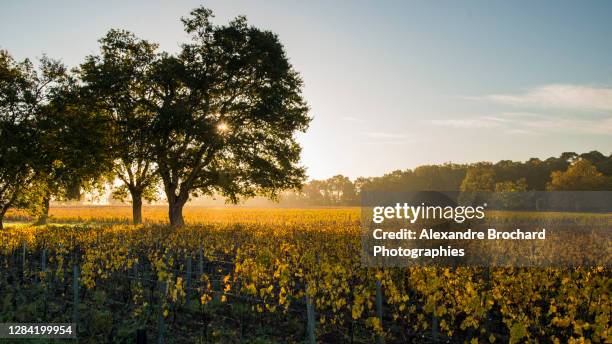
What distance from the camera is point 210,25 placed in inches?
1231

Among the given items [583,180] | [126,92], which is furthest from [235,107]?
[583,180]

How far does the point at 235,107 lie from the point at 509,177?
308ft

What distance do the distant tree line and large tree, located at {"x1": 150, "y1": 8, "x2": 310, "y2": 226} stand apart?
59.6 metres

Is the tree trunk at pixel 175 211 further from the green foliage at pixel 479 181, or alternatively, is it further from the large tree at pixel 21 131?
the green foliage at pixel 479 181

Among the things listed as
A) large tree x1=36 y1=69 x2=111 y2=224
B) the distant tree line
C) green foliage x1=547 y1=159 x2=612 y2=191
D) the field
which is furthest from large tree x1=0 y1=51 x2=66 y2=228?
green foliage x1=547 y1=159 x2=612 y2=191

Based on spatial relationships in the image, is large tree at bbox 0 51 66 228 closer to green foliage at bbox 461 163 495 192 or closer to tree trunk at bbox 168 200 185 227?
tree trunk at bbox 168 200 185 227

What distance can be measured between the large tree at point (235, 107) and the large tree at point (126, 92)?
36.9 inches

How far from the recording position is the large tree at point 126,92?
3045 cm

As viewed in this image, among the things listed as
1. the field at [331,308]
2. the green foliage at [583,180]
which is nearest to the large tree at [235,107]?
the field at [331,308]

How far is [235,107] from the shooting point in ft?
103

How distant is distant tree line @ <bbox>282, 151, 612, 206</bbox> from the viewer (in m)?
83.4

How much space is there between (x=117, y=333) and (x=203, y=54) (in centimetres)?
2403

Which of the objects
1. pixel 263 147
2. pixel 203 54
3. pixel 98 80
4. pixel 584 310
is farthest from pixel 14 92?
pixel 584 310

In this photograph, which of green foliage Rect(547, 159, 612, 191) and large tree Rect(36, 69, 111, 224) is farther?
green foliage Rect(547, 159, 612, 191)
